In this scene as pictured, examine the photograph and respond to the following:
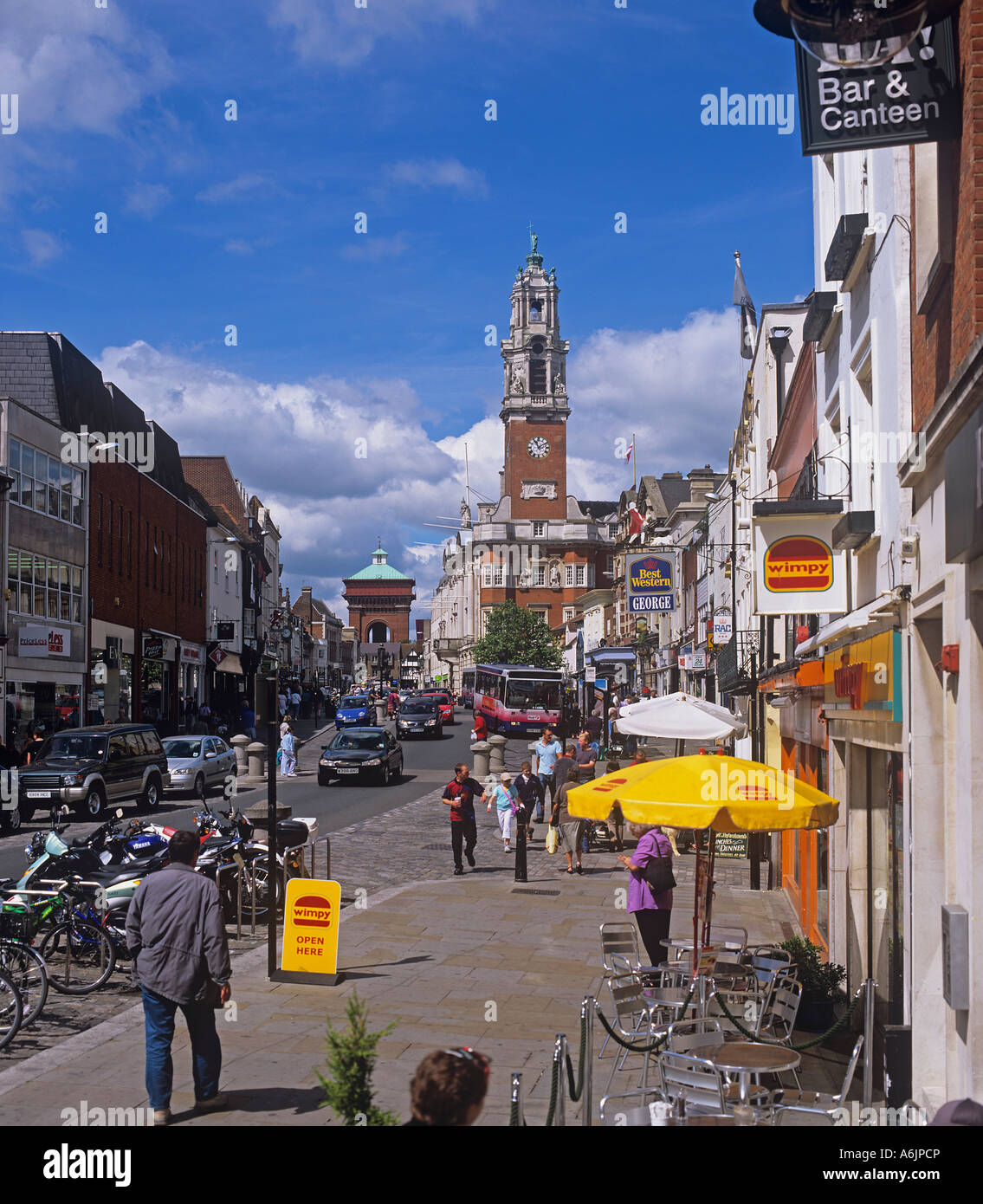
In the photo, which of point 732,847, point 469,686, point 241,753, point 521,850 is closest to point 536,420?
point 469,686

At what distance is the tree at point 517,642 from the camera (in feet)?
350

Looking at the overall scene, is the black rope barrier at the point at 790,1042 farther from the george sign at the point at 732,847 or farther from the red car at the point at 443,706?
the red car at the point at 443,706

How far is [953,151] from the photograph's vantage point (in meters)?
7.07

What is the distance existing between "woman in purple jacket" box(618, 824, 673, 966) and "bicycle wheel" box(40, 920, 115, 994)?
483 cm

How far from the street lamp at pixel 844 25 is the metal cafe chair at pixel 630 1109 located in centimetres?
469

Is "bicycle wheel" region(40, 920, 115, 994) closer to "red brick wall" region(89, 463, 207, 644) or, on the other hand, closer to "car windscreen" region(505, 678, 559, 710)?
"red brick wall" region(89, 463, 207, 644)

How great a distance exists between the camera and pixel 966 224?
6.43m

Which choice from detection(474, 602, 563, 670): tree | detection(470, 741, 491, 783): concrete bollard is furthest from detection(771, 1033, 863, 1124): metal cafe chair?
detection(474, 602, 563, 670): tree

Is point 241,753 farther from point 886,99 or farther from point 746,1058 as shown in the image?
point 886,99

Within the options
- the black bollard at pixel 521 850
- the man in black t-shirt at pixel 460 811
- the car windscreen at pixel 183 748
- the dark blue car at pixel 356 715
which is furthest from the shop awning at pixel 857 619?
the dark blue car at pixel 356 715

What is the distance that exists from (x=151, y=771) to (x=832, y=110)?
22.7 meters

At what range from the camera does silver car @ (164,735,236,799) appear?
2944 cm

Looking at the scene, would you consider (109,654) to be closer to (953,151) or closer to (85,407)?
(85,407)

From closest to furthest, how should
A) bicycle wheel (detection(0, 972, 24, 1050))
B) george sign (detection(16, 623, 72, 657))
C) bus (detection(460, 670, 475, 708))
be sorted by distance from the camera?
bicycle wheel (detection(0, 972, 24, 1050)), george sign (detection(16, 623, 72, 657)), bus (detection(460, 670, 475, 708))
